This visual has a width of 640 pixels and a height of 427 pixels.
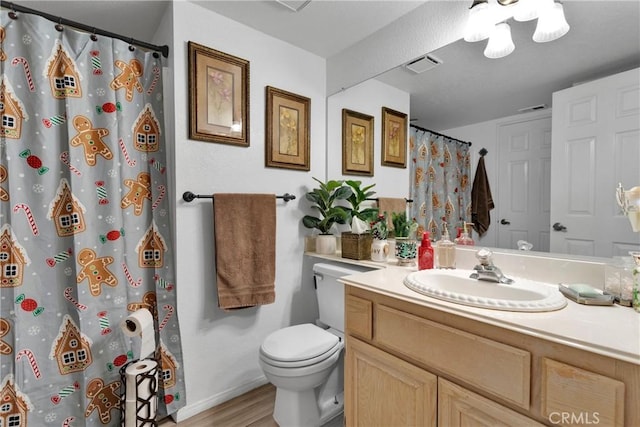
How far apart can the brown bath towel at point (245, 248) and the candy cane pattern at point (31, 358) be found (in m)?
0.81

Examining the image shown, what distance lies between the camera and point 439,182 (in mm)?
1577

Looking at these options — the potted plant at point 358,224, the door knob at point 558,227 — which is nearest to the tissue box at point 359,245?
the potted plant at point 358,224

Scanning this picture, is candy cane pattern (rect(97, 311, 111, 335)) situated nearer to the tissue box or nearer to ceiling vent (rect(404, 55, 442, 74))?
the tissue box

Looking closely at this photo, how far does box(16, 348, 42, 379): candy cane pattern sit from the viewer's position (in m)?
1.29

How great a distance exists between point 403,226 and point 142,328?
1.42m

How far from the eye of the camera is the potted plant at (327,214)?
78.4 inches

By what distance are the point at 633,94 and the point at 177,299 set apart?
212 centimetres

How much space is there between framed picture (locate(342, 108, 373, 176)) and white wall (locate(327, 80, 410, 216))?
3 cm

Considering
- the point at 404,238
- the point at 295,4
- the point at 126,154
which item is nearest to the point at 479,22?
the point at 295,4

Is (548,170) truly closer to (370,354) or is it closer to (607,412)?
(607,412)

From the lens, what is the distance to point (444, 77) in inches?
60.7

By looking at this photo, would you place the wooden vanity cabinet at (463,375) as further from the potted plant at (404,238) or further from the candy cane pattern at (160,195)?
the candy cane pattern at (160,195)

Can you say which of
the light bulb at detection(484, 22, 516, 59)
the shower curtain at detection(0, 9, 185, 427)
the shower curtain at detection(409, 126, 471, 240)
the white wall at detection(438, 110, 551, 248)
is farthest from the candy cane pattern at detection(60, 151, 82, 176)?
the light bulb at detection(484, 22, 516, 59)

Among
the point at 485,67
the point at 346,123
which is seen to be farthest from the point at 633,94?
the point at 346,123
